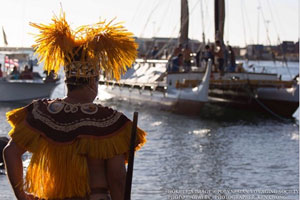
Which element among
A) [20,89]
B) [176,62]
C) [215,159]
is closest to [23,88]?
[20,89]

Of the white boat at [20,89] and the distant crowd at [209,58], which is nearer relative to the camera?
the distant crowd at [209,58]

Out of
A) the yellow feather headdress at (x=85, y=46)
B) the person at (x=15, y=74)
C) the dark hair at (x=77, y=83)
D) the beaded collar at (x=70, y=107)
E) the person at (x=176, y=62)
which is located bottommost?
the person at (x=15, y=74)

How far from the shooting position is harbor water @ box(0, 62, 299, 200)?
11.8 meters

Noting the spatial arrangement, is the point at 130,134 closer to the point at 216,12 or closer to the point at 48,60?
the point at 48,60

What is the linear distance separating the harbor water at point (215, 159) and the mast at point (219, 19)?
17.6ft

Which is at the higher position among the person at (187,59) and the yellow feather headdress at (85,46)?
the yellow feather headdress at (85,46)

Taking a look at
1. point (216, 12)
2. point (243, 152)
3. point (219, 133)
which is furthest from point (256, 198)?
point (216, 12)

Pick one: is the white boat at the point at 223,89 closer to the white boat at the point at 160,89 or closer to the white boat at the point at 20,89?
the white boat at the point at 160,89

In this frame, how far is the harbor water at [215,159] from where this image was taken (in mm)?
11797

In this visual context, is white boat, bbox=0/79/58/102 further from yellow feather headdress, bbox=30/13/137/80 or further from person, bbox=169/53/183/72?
yellow feather headdress, bbox=30/13/137/80

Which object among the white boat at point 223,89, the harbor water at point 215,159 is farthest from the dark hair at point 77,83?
the white boat at point 223,89

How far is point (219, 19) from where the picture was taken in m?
32.2

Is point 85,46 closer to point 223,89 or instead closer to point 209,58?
point 209,58

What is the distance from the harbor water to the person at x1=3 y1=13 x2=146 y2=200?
526 centimetres
